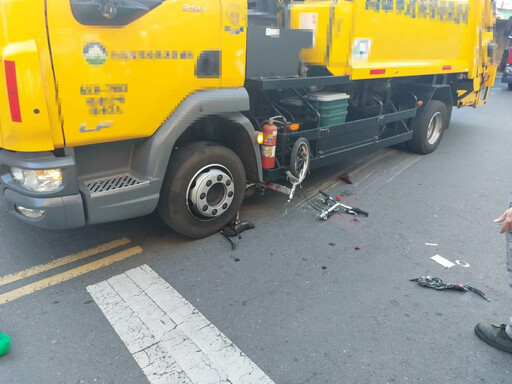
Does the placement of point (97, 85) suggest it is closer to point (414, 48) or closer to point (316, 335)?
point (316, 335)

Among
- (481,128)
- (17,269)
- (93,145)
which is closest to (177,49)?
(93,145)

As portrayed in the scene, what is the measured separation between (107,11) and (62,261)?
212 cm

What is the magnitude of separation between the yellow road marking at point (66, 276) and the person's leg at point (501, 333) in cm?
286

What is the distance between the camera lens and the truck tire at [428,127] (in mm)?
7105

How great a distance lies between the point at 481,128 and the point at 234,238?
7.94 m

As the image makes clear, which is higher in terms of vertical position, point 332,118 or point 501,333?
point 332,118

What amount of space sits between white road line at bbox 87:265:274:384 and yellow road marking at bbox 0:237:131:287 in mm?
497

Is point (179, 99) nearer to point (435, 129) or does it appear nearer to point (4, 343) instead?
point (4, 343)

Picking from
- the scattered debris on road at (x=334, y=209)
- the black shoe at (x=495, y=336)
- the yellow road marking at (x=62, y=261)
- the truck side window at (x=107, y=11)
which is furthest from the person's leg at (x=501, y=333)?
the yellow road marking at (x=62, y=261)

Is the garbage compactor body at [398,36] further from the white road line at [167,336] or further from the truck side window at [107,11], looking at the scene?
the white road line at [167,336]

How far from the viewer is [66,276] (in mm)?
3455

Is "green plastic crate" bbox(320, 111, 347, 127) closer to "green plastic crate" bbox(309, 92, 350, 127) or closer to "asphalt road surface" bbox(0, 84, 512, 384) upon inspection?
"green plastic crate" bbox(309, 92, 350, 127)

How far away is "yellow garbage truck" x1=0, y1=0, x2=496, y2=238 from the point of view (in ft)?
9.38

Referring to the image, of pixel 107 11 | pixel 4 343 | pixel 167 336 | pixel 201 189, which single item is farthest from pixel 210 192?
pixel 4 343
